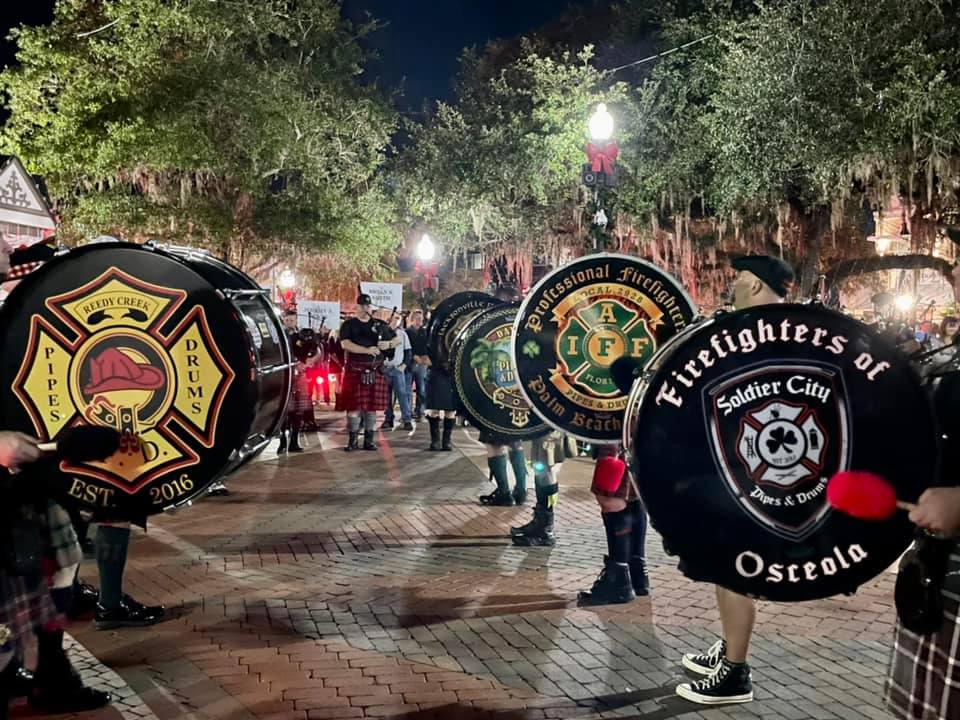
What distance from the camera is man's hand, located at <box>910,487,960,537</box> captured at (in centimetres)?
252

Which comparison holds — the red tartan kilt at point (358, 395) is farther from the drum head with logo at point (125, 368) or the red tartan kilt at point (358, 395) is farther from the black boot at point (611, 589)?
the drum head with logo at point (125, 368)

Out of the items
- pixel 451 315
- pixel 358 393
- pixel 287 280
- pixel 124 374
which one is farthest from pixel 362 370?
pixel 287 280

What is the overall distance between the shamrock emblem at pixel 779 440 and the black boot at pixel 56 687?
326cm

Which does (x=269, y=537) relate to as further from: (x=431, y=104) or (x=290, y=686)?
(x=431, y=104)

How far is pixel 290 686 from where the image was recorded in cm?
445

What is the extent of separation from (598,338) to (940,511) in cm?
282

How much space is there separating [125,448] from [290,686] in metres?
1.84

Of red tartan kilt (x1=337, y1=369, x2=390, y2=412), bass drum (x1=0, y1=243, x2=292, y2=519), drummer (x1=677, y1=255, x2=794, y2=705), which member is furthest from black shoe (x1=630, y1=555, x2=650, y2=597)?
red tartan kilt (x1=337, y1=369, x2=390, y2=412)

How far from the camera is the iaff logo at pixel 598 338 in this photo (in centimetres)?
515

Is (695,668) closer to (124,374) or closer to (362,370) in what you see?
(124,374)

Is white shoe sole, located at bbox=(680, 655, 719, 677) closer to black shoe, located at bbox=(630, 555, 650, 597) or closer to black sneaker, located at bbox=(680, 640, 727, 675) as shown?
black sneaker, located at bbox=(680, 640, 727, 675)

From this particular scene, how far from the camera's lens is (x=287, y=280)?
3209cm

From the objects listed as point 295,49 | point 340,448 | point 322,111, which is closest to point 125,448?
point 340,448

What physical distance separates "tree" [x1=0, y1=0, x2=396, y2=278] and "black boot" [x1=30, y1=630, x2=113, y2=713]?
49.5 ft
